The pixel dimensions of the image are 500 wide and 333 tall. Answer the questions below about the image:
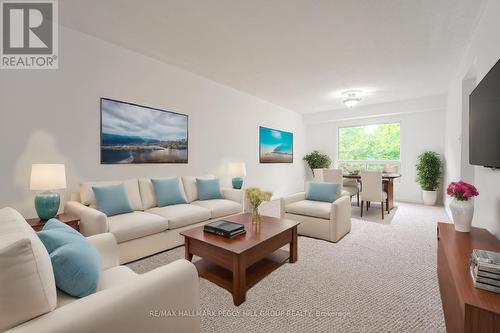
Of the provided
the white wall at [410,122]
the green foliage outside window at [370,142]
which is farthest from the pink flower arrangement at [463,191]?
the green foliage outside window at [370,142]

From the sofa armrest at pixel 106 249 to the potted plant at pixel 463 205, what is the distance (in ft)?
9.05

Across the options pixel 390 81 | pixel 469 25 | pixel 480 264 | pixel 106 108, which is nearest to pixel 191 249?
pixel 480 264

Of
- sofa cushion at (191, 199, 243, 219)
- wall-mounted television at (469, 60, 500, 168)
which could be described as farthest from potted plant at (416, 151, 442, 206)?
sofa cushion at (191, 199, 243, 219)

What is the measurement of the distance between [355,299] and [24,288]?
2081 millimetres

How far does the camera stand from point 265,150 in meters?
6.01

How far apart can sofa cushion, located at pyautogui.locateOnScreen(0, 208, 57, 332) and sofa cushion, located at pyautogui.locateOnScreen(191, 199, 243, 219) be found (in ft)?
7.96

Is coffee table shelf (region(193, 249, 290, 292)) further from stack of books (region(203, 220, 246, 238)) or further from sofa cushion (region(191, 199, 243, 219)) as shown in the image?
sofa cushion (region(191, 199, 243, 219))

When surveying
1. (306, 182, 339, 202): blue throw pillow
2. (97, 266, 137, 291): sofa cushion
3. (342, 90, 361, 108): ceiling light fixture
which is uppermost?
(342, 90, 361, 108): ceiling light fixture

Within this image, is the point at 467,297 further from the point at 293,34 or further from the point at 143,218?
the point at 293,34

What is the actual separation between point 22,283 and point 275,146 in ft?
19.2

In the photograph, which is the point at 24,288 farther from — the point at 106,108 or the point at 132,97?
the point at 132,97

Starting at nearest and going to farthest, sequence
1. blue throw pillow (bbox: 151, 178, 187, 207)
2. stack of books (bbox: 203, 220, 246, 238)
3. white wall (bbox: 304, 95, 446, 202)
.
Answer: stack of books (bbox: 203, 220, 246, 238), blue throw pillow (bbox: 151, 178, 187, 207), white wall (bbox: 304, 95, 446, 202)

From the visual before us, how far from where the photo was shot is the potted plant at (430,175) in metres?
5.43

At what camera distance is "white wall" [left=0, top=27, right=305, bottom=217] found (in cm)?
245
